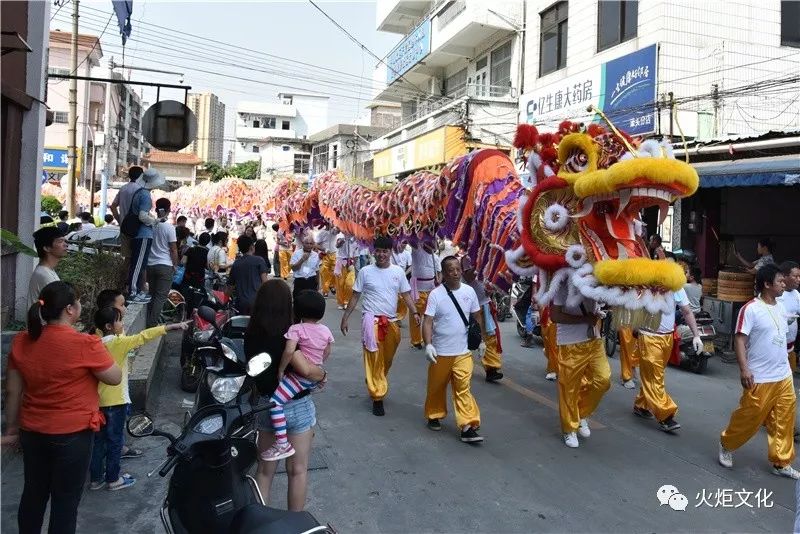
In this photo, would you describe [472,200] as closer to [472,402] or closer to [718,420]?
[472,402]

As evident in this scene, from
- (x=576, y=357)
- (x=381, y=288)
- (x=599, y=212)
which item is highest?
(x=599, y=212)

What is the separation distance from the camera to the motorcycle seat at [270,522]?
2203 millimetres

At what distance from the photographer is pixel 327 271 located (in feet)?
44.6

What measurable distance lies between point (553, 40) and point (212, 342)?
46.0ft

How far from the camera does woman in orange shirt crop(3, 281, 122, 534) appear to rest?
2861mm

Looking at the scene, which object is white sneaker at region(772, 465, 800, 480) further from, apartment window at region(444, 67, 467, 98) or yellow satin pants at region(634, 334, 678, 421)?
apartment window at region(444, 67, 467, 98)

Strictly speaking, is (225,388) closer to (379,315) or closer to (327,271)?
(379,315)

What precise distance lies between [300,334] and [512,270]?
8.18 feet

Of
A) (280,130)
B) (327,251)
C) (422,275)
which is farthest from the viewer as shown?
(280,130)

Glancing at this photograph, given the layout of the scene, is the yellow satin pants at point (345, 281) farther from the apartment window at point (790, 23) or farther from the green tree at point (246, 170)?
the green tree at point (246, 170)

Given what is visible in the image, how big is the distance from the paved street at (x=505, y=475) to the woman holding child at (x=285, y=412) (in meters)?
0.40

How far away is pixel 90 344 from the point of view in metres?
2.93

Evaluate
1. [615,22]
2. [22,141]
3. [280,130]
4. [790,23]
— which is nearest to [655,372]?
[22,141]

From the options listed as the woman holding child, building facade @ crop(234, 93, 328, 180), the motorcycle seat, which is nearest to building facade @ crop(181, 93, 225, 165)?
building facade @ crop(234, 93, 328, 180)
